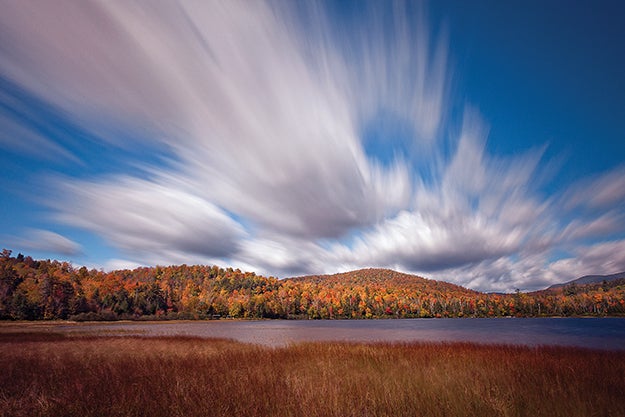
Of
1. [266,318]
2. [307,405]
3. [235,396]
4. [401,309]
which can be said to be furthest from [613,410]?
[401,309]

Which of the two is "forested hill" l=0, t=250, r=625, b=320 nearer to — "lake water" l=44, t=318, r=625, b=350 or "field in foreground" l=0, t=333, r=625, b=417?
"lake water" l=44, t=318, r=625, b=350

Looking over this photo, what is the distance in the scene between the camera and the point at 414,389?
Answer: 949cm

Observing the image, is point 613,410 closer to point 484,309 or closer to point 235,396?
point 235,396

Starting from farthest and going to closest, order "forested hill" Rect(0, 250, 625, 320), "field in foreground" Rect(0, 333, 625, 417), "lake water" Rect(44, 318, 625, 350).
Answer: "forested hill" Rect(0, 250, 625, 320), "lake water" Rect(44, 318, 625, 350), "field in foreground" Rect(0, 333, 625, 417)

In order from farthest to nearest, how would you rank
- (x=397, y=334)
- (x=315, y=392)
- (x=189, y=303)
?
1. (x=189, y=303)
2. (x=397, y=334)
3. (x=315, y=392)

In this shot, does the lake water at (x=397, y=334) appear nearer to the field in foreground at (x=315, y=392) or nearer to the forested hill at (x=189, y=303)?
the field in foreground at (x=315, y=392)

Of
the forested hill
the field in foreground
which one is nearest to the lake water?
the field in foreground

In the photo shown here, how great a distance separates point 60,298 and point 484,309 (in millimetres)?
208429

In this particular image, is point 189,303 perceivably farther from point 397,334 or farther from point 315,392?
point 315,392

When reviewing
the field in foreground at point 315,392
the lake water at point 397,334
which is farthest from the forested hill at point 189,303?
the field in foreground at point 315,392

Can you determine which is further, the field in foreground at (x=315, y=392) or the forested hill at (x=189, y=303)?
the forested hill at (x=189, y=303)

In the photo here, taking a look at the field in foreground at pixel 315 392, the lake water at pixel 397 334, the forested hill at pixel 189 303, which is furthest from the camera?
the forested hill at pixel 189 303

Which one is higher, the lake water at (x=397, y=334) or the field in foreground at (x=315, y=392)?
the field in foreground at (x=315, y=392)

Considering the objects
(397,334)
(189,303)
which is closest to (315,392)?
(397,334)
